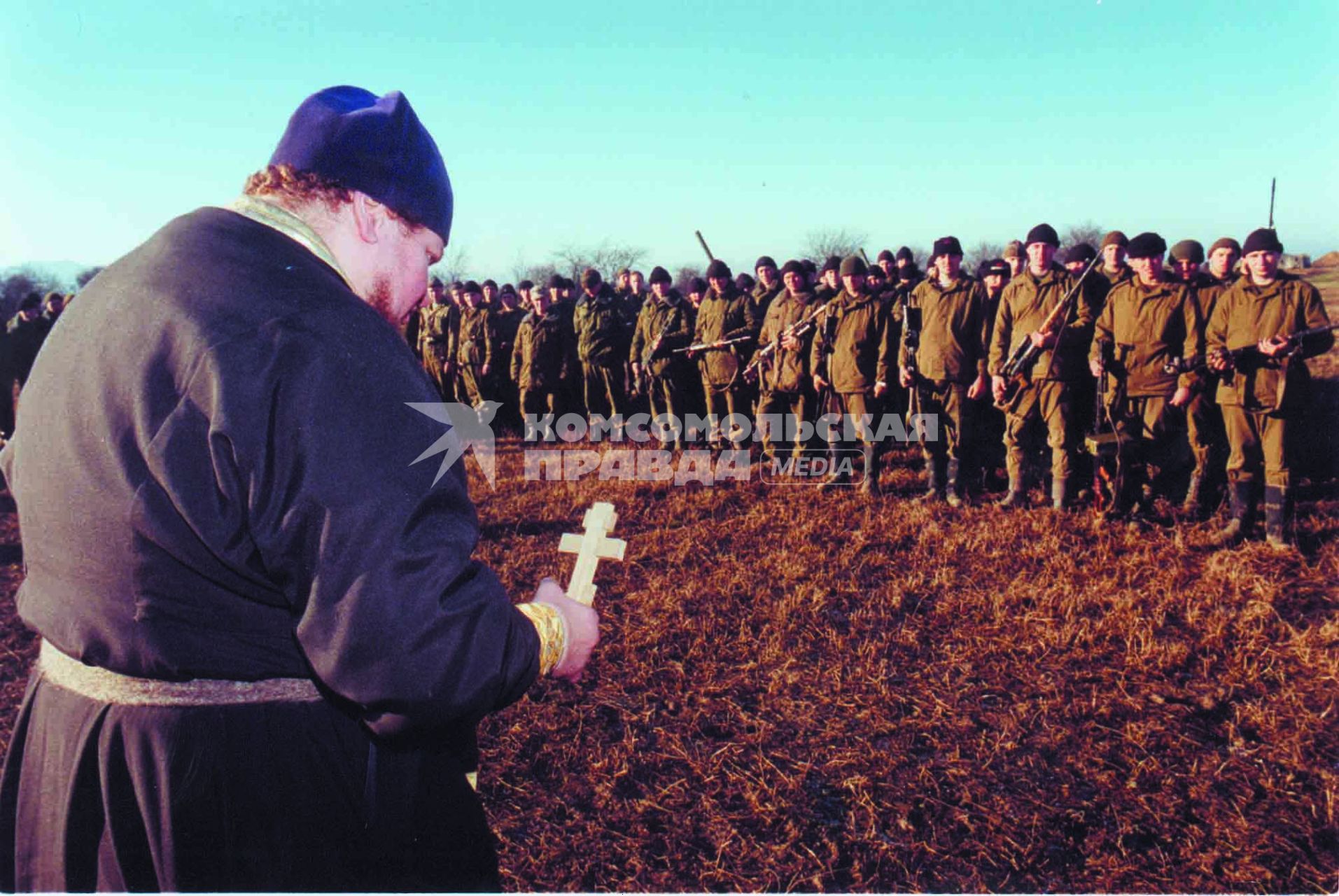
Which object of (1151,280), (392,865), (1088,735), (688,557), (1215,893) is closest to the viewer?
(392,865)

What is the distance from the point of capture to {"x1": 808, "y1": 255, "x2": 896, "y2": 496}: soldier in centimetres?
882

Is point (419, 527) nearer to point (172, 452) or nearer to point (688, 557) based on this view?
point (172, 452)

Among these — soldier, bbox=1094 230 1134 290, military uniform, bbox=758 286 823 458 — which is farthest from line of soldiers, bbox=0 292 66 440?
soldier, bbox=1094 230 1134 290

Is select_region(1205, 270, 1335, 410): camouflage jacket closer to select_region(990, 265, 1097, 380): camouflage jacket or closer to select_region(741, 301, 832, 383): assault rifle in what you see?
select_region(990, 265, 1097, 380): camouflage jacket

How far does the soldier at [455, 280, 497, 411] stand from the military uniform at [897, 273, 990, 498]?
8.15 metres

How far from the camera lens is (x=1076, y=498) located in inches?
312

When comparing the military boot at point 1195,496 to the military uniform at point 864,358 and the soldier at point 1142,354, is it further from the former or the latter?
the military uniform at point 864,358

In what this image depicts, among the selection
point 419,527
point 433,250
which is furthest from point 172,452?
point 433,250

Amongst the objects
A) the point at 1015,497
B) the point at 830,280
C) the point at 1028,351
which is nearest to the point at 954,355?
the point at 1028,351

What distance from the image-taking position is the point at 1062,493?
7676 millimetres

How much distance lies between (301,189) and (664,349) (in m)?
10.5

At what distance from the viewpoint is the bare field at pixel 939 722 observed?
124 inches

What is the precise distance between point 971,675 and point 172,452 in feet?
14.3

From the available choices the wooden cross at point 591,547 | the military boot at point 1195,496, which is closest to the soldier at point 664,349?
the military boot at point 1195,496
